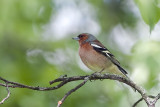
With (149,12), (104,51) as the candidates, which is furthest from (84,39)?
(149,12)

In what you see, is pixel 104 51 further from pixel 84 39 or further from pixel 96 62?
pixel 84 39

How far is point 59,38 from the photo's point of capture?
7.61 meters

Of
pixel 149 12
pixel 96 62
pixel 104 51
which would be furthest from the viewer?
pixel 104 51

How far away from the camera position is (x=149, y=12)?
8.29ft

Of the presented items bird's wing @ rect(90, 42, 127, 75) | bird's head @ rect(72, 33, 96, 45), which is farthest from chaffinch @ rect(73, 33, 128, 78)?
bird's head @ rect(72, 33, 96, 45)

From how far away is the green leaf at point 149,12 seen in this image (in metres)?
2.52

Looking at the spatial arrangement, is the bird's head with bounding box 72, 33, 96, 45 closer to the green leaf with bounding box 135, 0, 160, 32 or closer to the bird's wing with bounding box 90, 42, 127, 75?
the bird's wing with bounding box 90, 42, 127, 75

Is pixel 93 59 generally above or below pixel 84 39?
below

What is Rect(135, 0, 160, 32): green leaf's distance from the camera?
2516mm

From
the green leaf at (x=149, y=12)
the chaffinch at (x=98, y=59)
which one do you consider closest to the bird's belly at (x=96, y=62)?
the chaffinch at (x=98, y=59)

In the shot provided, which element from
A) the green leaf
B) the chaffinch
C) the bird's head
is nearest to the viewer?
the green leaf

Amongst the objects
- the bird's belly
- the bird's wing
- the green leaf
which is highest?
the bird's wing

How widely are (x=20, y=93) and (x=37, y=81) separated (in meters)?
0.38

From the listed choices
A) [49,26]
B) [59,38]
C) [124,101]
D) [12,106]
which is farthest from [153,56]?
[49,26]
